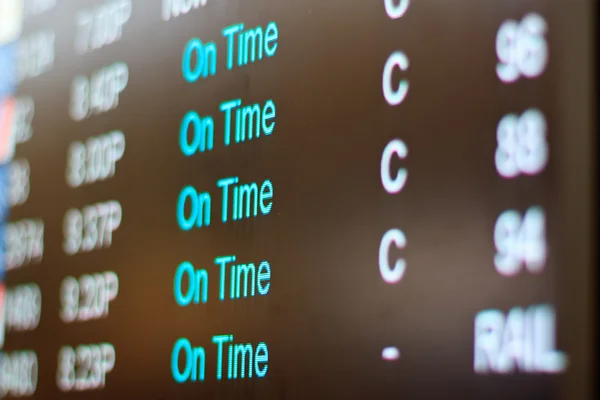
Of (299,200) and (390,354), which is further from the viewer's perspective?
(299,200)

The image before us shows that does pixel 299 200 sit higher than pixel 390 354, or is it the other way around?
pixel 299 200

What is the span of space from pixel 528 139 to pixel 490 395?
0.20m

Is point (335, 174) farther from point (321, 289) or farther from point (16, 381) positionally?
point (16, 381)

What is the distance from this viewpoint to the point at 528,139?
82 centimetres

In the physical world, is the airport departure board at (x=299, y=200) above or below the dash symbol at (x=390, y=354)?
above

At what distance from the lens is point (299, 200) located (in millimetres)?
1052

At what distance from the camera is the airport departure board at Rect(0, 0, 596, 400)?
0.81m

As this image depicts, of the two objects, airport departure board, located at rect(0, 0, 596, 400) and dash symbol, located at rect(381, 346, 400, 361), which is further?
dash symbol, located at rect(381, 346, 400, 361)

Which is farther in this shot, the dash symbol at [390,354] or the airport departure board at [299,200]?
the dash symbol at [390,354]

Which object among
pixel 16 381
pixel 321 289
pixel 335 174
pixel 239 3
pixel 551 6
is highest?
pixel 239 3

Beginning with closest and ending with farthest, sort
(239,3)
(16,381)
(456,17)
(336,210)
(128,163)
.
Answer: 1. (456,17)
2. (336,210)
3. (239,3)
4. (128,163)
5. (16,381)

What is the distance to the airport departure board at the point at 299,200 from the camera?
805 mm

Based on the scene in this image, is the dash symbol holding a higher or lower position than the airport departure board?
lower

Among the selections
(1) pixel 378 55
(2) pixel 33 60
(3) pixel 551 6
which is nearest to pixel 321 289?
(1) pixel 378 55
